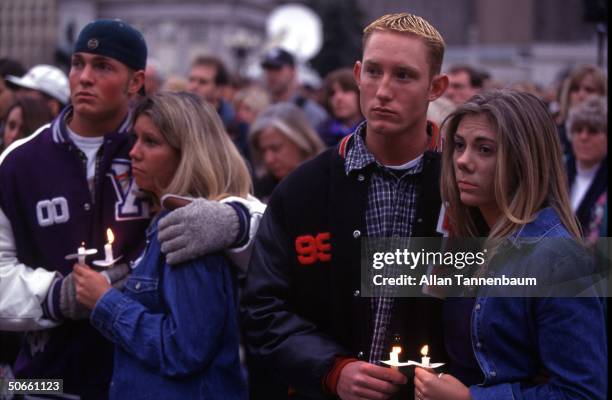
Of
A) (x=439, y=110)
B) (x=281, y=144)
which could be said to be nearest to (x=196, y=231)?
(x=439, y=110)

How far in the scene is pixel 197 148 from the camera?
4.08m

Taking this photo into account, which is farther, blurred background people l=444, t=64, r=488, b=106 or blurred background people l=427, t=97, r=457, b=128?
Result: blurred background people l=444, t=64, r=488, b=106

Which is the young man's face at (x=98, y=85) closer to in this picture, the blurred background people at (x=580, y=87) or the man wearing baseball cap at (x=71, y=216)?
the man wearing baseball cap at (x=71, y=216)

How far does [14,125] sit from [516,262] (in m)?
3.87

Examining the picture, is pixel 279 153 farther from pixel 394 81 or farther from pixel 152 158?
pixel 394 81

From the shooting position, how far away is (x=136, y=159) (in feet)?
13.6

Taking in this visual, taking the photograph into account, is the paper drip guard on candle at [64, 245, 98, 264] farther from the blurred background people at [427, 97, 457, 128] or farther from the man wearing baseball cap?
the blurred background people at [427, 97, 457, 128]

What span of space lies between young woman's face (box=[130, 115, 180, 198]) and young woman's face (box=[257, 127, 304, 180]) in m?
2.53

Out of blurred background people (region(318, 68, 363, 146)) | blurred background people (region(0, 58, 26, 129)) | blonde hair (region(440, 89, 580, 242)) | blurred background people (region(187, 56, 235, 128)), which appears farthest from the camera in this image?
blurred background people (region(187, 56, 235, 128))

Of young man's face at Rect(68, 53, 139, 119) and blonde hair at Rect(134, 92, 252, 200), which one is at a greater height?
young man's face at Rect(68, 53, 139, 119)

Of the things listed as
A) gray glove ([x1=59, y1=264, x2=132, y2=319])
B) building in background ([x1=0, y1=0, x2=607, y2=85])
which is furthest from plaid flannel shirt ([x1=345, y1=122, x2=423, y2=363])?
building in background ([x1=0, y1=0, x2=607, y2=85])

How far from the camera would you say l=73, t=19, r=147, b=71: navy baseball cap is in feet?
14.5

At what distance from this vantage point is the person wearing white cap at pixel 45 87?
716cm

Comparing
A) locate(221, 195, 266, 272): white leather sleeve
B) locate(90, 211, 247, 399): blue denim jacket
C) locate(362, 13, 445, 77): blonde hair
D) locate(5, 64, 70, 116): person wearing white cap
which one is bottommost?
locate(90, 211, 247, 399): blue denim jacket
